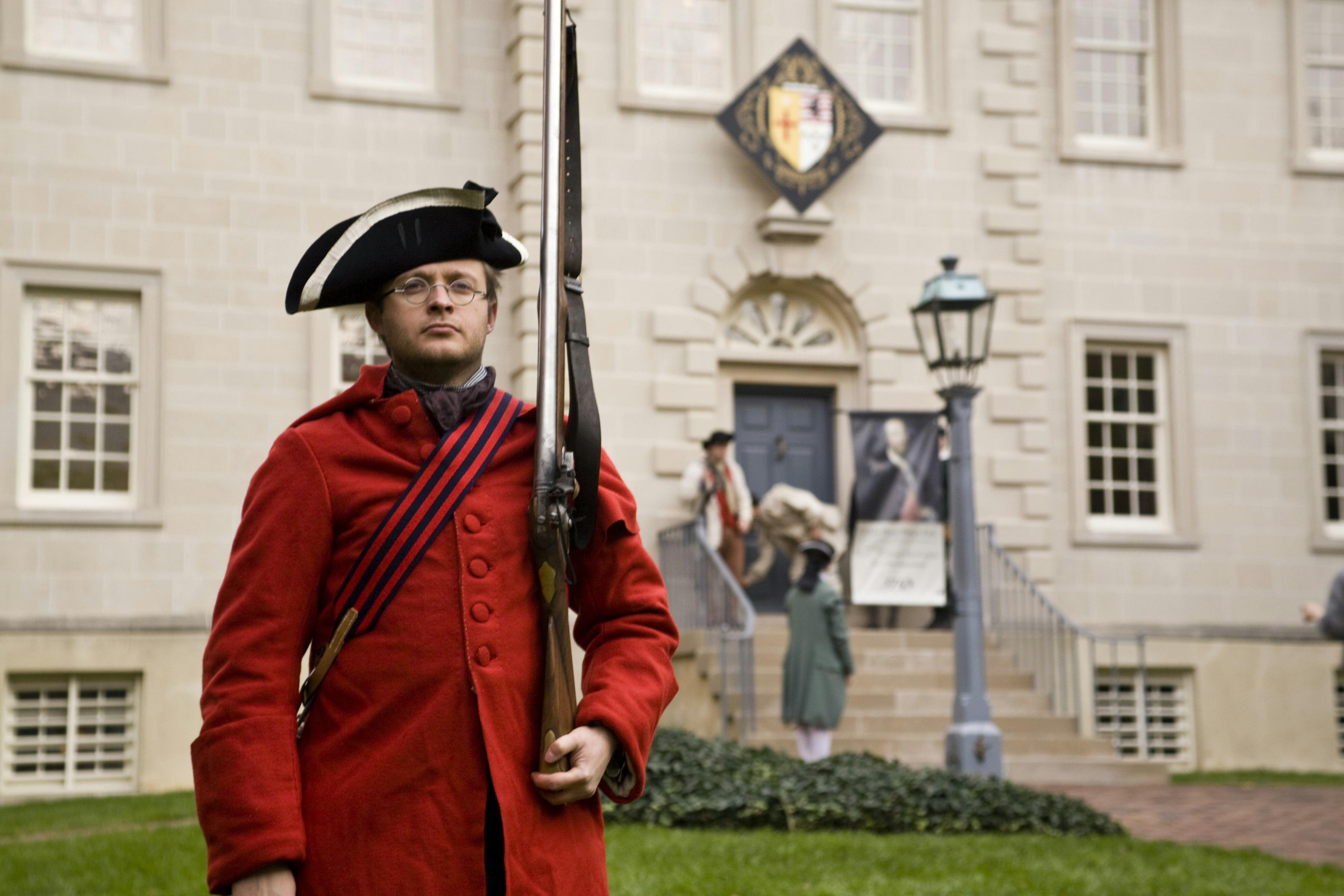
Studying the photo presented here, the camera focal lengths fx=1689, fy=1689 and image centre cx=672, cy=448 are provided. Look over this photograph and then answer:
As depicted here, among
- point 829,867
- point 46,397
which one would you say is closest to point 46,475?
point 46,397

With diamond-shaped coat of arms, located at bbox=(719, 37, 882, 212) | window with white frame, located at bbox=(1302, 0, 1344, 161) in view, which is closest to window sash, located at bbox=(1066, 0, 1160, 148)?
window with white frame, located at bbox=(1302, 0, 1344, 161)

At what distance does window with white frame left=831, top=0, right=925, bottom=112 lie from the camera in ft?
55.4

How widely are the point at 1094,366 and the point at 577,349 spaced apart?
49.5 feet

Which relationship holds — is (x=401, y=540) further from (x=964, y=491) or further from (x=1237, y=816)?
(x=1237, y=816)

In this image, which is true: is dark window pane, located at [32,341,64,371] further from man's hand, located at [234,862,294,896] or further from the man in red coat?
man's hand, located at [234,862,294,896]

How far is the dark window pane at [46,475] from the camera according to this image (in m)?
14.8

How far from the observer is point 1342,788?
1420 centimetres

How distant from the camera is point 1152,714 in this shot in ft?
54.6

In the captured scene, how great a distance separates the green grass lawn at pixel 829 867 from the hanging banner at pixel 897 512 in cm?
522

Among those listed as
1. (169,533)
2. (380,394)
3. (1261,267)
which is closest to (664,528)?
(169,533)

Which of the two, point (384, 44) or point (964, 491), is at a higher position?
point (384, 44)

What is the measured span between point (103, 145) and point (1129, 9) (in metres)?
10.5

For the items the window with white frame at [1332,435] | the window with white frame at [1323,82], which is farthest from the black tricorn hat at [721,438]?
the window with white frame at [1323,82]

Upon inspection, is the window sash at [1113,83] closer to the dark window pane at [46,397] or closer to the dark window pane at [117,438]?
the dark window pane at [117,438]
